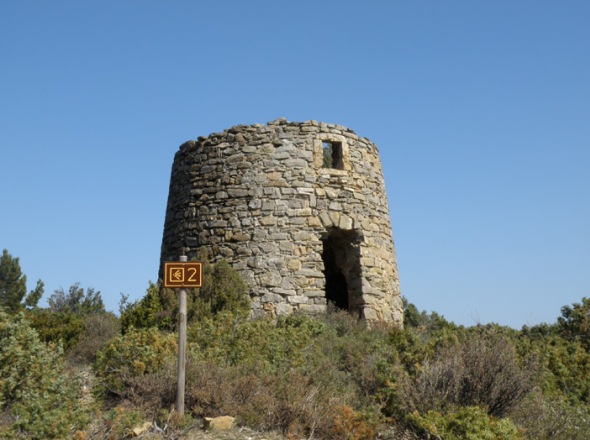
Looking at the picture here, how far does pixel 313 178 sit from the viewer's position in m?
12.9

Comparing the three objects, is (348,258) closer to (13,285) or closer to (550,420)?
(550,420)

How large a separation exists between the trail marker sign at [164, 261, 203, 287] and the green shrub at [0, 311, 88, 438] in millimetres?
1562

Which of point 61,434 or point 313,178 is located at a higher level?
point 313,178

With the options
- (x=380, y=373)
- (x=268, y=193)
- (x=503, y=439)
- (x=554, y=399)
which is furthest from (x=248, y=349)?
(x=268, y=193)

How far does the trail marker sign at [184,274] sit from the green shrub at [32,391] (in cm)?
156

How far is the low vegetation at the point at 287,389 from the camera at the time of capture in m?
6.17

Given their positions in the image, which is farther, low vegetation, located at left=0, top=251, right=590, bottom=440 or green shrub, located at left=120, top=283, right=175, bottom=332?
green shrub, located at left=120, top=283, right=175, bottom=332

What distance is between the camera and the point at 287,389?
265 inches

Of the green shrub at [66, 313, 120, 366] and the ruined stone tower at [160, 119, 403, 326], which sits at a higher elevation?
the ruined stone tower at [160, 119, 403, 326]

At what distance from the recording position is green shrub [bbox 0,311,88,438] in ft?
18.9

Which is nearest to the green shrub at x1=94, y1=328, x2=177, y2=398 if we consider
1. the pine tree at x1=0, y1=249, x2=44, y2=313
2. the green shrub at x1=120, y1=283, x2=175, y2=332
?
the green shrub at x1=120, y1=283, x2=175, y2=332

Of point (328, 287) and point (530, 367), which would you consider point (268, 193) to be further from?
point (530, 367)

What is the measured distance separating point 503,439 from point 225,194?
8214 millimetres

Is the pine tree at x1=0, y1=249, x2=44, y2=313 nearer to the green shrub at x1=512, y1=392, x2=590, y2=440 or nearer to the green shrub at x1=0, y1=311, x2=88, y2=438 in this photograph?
the green shrub at x1=0, y1=311, x2=88, y2=438
